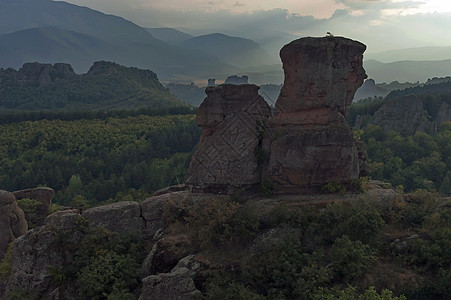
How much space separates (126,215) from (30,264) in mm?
4421

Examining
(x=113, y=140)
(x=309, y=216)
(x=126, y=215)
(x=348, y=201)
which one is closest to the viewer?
(x=309, y=216)

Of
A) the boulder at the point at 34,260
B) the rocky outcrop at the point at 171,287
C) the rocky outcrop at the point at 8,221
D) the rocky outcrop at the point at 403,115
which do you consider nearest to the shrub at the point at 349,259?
the rocky outcrop at the point at 171,287

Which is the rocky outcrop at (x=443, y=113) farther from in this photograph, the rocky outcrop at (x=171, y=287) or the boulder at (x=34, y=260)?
the boulder at (x=34, y=260)

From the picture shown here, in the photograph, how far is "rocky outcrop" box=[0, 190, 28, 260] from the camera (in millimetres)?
17781

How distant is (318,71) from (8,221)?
719 inches

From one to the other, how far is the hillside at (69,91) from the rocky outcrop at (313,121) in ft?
227

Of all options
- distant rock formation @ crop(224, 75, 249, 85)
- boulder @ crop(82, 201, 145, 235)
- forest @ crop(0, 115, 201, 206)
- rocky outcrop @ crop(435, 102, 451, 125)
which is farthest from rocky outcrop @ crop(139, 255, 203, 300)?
distant rock formation @ crop(224, 75, 249, 85)

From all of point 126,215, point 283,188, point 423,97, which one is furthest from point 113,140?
point 423,97

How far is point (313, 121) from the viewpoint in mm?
16062

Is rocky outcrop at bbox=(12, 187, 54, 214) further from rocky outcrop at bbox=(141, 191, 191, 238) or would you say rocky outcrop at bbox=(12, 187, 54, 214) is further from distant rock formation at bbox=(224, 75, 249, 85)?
distant rock formation at bbox=(224, 75, 249, 85)

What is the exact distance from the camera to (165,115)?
62.0 meters

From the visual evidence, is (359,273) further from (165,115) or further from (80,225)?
(165,115)

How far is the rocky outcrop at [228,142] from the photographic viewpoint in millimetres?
16219

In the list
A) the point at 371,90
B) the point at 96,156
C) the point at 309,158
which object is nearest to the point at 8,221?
the point at 309,158
